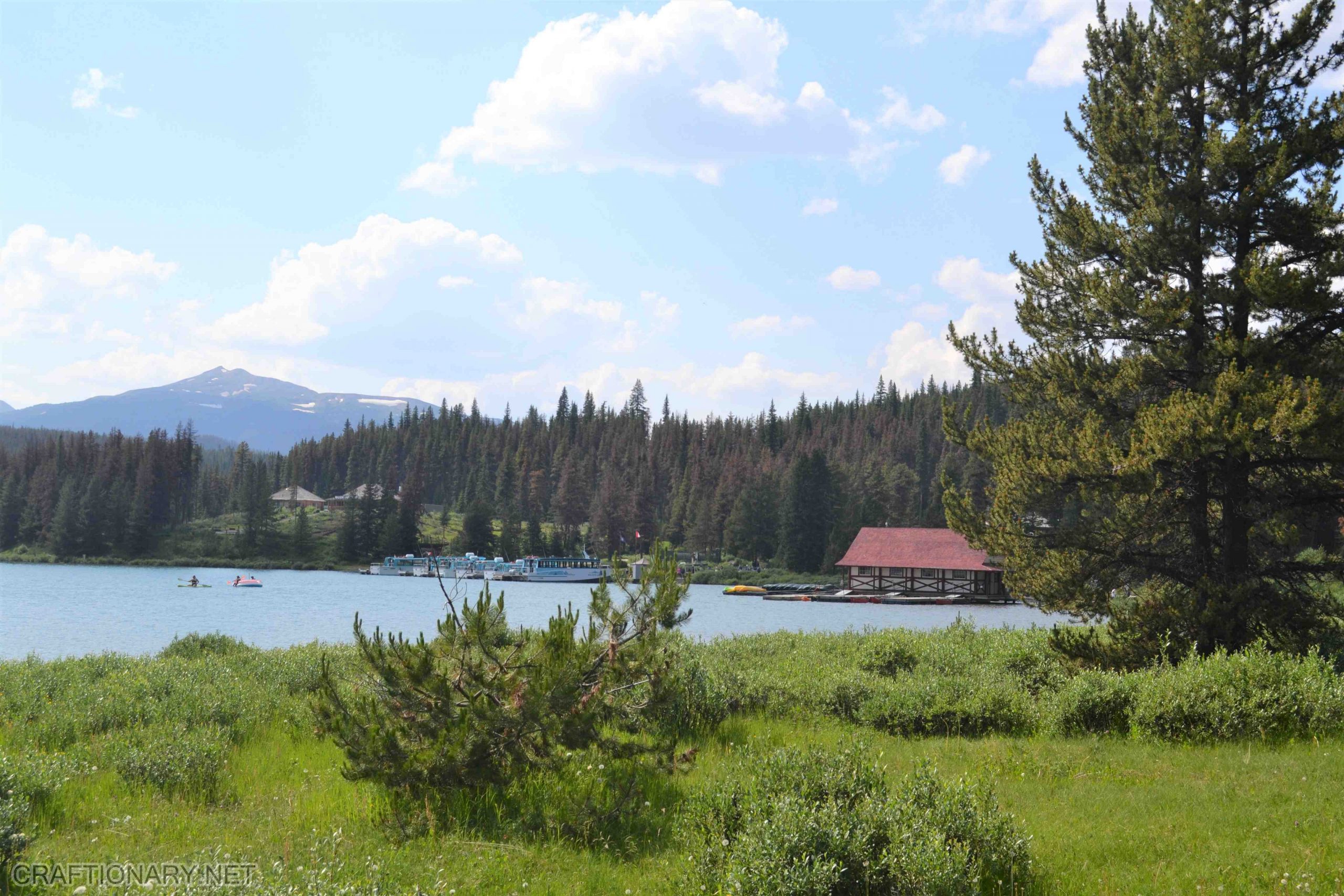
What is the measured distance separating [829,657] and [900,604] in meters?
50.1

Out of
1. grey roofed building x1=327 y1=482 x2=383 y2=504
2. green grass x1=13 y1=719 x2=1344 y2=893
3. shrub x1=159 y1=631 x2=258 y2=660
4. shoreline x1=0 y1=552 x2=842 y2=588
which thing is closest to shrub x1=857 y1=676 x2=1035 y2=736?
green grass x1=13 y1=719 x2=1344 y2=893

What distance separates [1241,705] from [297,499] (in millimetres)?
150198

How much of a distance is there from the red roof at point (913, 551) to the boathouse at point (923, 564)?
4 centimetres

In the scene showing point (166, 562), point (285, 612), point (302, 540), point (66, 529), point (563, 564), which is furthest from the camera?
point (302, 540)

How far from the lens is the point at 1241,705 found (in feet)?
37.9

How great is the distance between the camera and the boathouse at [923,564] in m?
66.8

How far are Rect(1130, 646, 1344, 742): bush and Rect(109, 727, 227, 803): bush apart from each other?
439 inches

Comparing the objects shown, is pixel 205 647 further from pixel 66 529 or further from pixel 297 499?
pixel 297 499

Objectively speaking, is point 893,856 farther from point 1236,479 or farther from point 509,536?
point 509,536

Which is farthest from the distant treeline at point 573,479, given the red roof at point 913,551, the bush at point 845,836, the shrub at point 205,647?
the bush at point 845,836

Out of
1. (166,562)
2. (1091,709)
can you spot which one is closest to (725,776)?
(1091,709)

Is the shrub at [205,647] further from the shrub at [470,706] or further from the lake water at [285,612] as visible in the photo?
the shrub at [470,706]

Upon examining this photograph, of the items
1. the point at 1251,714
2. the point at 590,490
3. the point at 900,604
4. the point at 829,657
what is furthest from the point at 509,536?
the point at 1251,714

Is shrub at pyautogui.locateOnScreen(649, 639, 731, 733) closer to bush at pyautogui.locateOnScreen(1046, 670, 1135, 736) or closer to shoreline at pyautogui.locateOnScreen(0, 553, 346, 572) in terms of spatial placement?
bush at pyautogui.locateOnScreen(1046, 670, 1135, 736)
